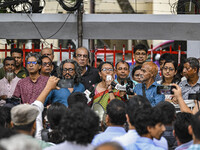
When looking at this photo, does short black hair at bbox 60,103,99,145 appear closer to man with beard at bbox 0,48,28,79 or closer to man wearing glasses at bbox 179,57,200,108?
man wearing glasses at bbox 179,57,200,108

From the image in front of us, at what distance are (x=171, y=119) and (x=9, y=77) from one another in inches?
131

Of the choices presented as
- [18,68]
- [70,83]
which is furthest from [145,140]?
[18,68]

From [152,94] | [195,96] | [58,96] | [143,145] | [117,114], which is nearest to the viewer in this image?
[143,145]

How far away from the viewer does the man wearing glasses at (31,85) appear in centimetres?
611

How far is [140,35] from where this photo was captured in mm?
8945

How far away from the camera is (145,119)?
362 cm

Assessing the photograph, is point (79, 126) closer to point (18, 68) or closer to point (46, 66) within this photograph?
Answer: point (46, 66)

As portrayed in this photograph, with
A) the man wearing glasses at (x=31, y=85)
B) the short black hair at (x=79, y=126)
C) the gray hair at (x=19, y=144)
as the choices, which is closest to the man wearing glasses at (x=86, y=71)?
the man wearing glasses at (x=31, y=85)

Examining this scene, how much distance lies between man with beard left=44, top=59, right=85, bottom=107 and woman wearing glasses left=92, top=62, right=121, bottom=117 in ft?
0.99

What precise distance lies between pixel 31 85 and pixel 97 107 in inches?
48.0

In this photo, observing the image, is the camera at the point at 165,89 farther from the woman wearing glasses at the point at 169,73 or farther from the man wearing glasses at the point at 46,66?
the man wearing glasses at the point at 46,66

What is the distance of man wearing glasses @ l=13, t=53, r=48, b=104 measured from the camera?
611cm

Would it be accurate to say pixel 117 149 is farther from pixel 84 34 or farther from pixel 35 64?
pixel 84 34

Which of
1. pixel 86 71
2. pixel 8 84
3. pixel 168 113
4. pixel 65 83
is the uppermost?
pixel 86 71
